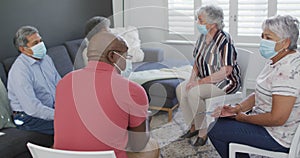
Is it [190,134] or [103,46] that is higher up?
[103,46]

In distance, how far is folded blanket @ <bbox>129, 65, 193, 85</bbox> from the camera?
3.02 metres

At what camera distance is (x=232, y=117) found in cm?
222

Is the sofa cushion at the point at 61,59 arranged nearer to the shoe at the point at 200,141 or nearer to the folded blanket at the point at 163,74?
the folded blanket at the point at 163,74

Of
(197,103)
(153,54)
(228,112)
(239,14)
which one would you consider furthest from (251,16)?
(228,112)

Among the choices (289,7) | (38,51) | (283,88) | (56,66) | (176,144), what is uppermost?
(289,7)

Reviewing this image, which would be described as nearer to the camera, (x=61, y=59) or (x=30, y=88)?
(x=30, y=88)

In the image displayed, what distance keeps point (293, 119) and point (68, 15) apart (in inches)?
107

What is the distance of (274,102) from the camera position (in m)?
1.90

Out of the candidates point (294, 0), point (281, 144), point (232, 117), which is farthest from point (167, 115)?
point (294, 0)

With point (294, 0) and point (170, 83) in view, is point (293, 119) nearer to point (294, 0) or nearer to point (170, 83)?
point (170, 83)

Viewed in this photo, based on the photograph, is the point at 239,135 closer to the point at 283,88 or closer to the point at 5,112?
the point at 283,88

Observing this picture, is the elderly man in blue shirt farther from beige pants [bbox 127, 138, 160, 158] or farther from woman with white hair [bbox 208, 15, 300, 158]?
woman with white hair [bbox 208, 15, 300, 158]

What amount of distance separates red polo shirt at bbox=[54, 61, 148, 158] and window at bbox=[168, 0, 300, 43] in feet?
7.67

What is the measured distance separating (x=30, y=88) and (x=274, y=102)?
1483 mm
